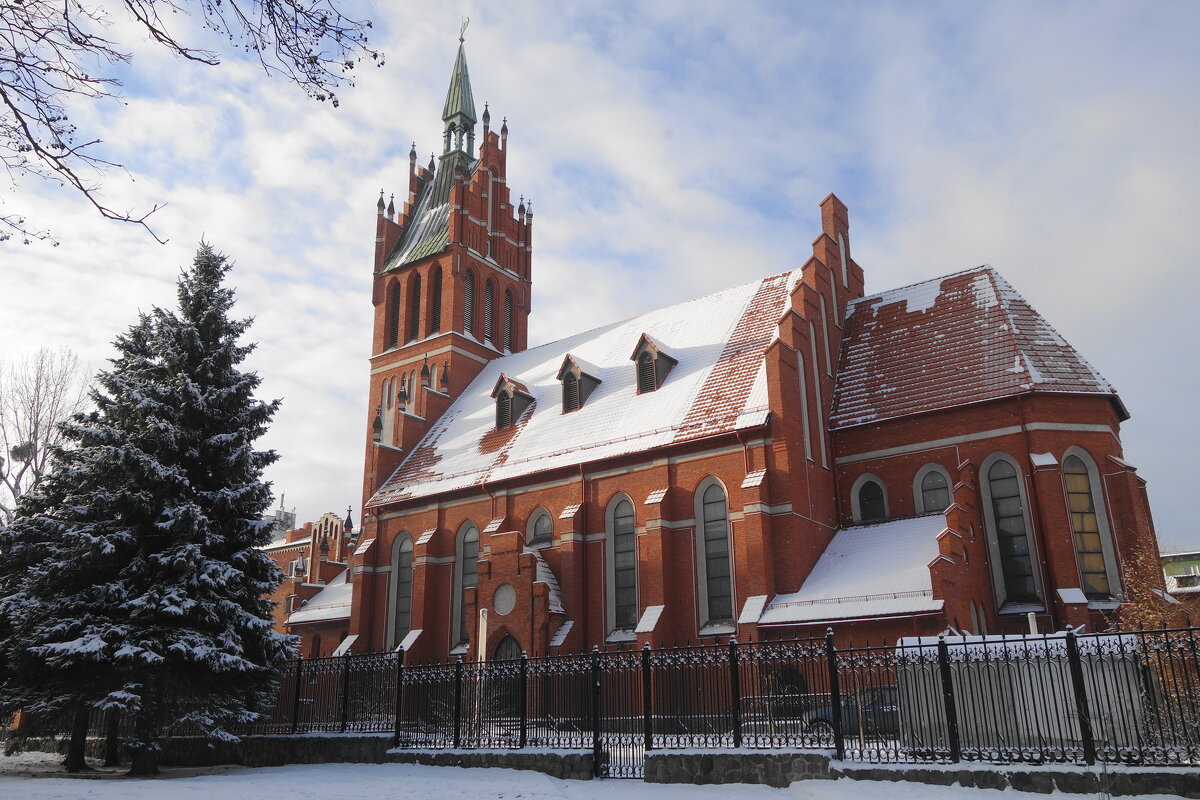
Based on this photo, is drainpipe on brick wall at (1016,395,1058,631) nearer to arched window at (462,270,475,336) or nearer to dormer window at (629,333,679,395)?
dormer window at (629,333,679,395)

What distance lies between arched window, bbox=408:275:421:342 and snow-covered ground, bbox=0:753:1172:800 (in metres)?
26.1

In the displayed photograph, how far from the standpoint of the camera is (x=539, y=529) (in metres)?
29.0

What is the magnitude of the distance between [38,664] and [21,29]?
48.9ft

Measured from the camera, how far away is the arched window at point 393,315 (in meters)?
41.1

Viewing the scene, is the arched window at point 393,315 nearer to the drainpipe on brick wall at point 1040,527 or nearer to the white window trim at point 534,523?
the white window trim at point 534,523

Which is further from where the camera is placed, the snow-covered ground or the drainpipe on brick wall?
the drainpipe on brick wall

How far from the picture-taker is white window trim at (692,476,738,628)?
24.1m

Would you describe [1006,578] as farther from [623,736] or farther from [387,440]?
[387,440]

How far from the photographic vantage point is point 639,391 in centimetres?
2934

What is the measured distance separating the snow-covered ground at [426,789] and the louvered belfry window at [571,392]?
16459 mm

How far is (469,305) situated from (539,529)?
46.6ft

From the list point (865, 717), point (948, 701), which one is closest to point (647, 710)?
point (865, 717)

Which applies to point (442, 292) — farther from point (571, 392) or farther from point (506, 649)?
point (506, 649)

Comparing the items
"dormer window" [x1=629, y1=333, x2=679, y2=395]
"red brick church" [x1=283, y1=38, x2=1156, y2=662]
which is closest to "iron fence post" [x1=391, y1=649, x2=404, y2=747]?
"red brick church" [x1=283, y1=38, x2=1156, y2=662]
